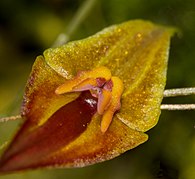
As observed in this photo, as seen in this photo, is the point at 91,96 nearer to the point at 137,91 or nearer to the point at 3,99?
the point at 137,91

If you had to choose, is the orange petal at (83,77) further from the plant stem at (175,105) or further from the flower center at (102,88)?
the plant stem at (175,105)

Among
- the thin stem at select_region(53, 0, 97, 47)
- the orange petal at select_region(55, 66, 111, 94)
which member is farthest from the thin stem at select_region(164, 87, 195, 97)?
the thin stem at select_region(53, 0, 97, 47)

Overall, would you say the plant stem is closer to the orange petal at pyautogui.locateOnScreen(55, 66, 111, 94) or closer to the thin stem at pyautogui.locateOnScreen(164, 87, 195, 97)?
the thin stem at pyautogui.locateOnScreen(164, 87, 195, 97)

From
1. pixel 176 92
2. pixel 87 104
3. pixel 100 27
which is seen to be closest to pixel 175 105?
pixel 176 92

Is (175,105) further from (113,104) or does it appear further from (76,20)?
(76,20)

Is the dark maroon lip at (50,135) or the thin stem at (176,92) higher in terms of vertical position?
the dark maroon lip at (50,135)

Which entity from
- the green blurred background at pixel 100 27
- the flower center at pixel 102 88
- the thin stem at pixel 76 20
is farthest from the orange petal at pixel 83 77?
the thin stem at pixel 76 20
